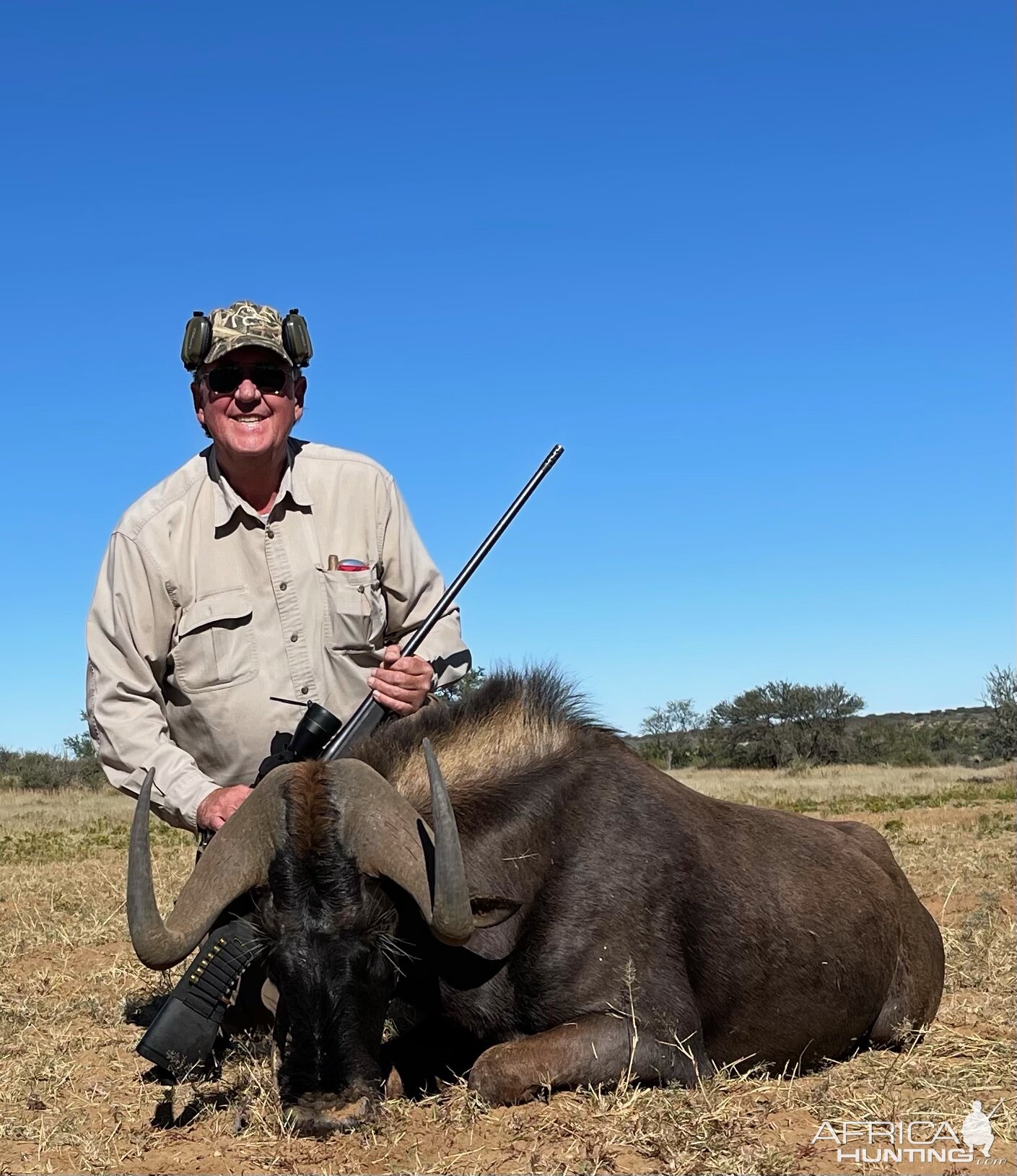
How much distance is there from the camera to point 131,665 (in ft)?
19.2

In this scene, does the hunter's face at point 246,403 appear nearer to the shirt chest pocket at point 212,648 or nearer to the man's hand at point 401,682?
the shirt chest pocket at point 212,648

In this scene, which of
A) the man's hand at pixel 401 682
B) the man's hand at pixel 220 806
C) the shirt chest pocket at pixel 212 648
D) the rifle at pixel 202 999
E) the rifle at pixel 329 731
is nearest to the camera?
the rifle at pixel 202 999

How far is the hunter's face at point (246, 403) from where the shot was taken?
6117 millimetres

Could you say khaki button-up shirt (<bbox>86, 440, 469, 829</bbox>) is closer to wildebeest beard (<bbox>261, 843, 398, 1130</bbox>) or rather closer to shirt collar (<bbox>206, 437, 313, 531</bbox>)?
shirt collar (<bbox>206, 437, 313, 531</bbox>)

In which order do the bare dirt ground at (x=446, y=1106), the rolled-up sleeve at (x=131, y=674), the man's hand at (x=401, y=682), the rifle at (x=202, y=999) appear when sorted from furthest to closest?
the rolled-up sleeve at (x=131, y=674) < the man's hand at (x=401, y=682) < the rifle at (x=202, y=999) < the bare dirt ground at (x=446, y=1106)

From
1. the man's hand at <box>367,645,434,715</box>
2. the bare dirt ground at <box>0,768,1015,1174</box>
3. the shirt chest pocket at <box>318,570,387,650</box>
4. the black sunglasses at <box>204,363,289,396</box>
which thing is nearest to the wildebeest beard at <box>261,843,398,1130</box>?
the bare dirt ground at <box>0,768,1015,1174</box>

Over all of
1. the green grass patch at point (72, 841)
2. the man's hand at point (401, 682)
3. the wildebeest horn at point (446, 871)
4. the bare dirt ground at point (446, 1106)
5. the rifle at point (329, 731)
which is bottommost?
the bare dirt ground at point (446, 1106)

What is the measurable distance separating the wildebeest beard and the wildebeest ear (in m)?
0.36

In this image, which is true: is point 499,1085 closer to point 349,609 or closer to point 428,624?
point 428,624

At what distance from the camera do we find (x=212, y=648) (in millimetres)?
5988

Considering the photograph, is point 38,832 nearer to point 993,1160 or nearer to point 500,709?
point 500,709

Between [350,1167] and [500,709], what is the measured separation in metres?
1.98

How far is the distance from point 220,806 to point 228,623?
1.21 meters

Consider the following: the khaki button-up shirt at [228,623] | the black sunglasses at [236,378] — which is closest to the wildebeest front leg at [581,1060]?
the khaki button-up shirt at [228,623]
